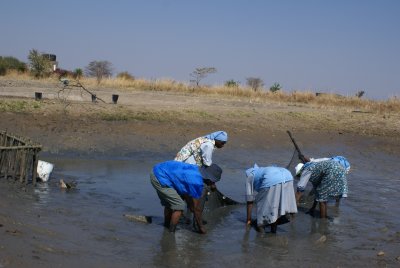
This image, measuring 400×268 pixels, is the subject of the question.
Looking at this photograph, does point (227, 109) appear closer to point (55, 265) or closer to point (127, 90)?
point (127, 90)

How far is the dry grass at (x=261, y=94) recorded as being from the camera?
30.6 metres

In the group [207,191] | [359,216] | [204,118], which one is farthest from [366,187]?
[204,118]

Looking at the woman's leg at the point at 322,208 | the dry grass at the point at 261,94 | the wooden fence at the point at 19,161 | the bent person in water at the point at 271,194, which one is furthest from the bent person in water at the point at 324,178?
the dry grass at the point at 261,94

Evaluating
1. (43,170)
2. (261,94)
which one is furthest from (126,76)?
(43,170)

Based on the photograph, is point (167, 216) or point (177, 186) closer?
point (177, 186)

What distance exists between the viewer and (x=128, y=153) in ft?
52.5

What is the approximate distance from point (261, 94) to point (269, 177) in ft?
77.1

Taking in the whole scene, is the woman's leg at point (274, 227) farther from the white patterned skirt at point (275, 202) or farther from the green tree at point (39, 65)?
the green tree at point (39, 65)

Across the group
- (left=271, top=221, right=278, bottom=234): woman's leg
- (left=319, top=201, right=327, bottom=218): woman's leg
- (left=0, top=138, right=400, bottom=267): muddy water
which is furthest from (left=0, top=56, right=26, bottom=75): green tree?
(left=271, top=221, right=278, bottom=234): woman's leg

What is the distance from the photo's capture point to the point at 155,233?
28.6ft

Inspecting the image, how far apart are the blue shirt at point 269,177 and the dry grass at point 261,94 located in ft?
69.0

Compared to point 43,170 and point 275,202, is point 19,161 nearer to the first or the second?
point 43,170

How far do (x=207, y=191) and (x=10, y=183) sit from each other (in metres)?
3.55

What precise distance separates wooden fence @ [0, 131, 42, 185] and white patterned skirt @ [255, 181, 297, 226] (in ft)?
14.0
